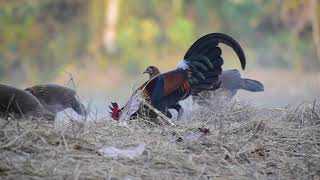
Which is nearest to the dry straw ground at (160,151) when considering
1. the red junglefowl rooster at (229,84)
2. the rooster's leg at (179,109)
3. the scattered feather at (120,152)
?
the scattered feather at (120,152)

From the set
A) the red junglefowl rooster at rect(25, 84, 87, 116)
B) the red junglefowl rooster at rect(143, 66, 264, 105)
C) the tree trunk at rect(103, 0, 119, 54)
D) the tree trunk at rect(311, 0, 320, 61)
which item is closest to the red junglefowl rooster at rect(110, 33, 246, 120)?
the red junglefowl rooster at rect(143, 66, 264, 105)

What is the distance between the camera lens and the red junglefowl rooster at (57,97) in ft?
12.1

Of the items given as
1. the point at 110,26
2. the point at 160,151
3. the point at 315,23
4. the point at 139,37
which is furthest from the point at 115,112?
the point at 315,23

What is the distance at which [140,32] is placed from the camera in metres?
9.64

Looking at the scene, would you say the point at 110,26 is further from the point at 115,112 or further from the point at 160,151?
the point at 160,151

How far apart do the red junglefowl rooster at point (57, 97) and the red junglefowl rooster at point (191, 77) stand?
1.22 feet

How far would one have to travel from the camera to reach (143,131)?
9.48 feet

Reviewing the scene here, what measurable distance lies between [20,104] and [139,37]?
6.42 m

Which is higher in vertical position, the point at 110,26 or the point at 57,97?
the point at 110,26

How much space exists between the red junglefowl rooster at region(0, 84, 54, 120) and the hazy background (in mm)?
4312

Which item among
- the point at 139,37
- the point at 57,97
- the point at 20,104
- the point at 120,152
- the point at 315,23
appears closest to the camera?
the point at 120,152

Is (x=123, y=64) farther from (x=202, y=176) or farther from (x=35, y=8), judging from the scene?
(x=202, y=176)

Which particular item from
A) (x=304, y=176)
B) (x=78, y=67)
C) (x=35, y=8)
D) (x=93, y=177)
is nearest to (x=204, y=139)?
(x=304, y=176)

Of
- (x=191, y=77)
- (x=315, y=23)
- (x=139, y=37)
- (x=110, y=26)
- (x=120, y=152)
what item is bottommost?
(x=120, y=152)
